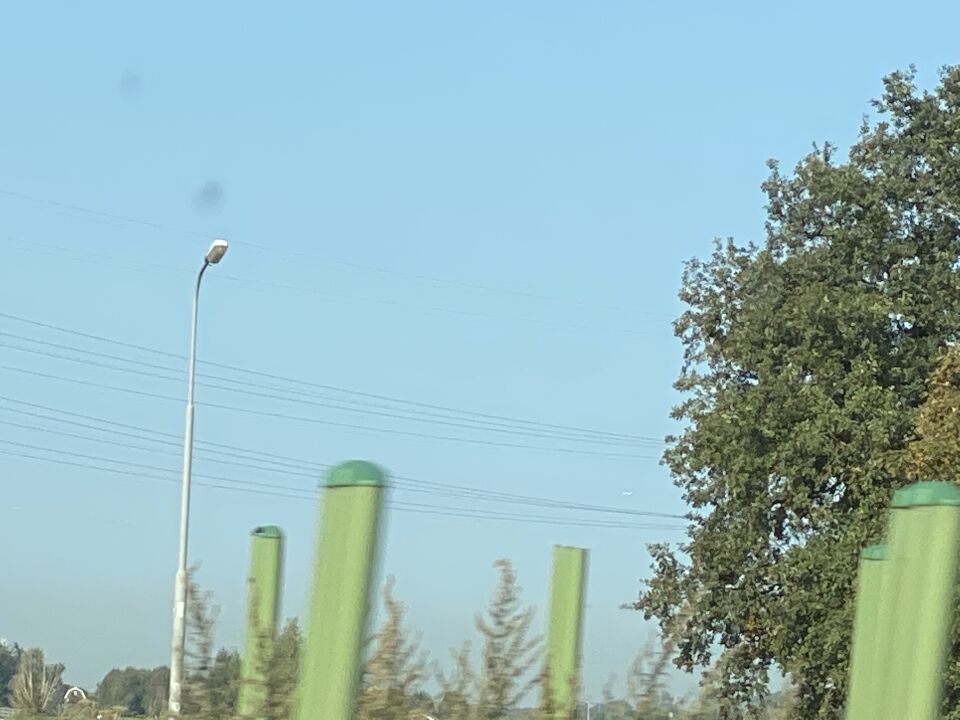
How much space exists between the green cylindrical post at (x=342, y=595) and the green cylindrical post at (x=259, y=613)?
1369 mm

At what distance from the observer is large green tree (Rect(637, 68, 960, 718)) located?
2959cm

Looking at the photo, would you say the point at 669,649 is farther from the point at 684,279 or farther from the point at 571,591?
the point at 684,279

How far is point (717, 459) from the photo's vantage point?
3116cm

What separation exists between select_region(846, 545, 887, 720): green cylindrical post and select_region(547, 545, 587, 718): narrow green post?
1320mm

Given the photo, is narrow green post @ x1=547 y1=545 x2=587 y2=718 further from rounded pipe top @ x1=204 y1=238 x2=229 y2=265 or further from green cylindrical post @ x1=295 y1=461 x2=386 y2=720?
rounded pipe top @ x1=204 y1=238 x2=229 y2=265

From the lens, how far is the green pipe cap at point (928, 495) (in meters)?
2.88

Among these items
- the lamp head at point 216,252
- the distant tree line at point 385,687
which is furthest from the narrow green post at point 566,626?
the lamp head at point 216,252

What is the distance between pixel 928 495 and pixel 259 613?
1.94 metres

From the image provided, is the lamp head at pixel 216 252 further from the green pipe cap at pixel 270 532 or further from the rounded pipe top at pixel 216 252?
the green pipe cap at pixel 270 532

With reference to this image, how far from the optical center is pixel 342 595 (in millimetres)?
2699

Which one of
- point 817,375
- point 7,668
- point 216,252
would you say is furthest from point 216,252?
point 7,668

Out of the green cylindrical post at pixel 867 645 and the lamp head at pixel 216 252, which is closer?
the green cylindrical post at pixel 867 645

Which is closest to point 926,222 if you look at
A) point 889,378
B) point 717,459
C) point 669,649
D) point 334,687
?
point 889,378

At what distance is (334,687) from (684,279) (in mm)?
31136
